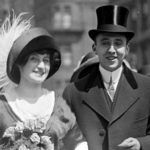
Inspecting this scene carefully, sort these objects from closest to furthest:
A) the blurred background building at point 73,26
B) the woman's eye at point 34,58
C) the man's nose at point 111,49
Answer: the woman's eye at point 34,58
the man's nose at point 111,49
the blurred background building at point 73,26

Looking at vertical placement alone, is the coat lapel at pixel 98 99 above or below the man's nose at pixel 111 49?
below

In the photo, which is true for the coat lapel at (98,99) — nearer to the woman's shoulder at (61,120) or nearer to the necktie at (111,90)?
the necktie at (111,90)

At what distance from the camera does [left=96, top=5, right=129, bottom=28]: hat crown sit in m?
4.15

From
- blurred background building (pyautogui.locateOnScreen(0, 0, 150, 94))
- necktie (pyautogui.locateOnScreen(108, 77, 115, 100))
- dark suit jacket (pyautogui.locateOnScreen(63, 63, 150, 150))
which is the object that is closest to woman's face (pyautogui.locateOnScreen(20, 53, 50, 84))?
dark suit jacket (pyautogui.locateOnScreen(63, 63, 150, 150))

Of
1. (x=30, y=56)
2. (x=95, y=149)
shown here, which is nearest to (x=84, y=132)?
(x=95, y=149)

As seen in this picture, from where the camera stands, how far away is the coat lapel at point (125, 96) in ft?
13.5

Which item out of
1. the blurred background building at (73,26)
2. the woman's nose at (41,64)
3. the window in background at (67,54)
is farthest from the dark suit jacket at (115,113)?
the window in background at (67,54)

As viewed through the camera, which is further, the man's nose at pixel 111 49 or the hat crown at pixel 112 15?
the hat crown at pixel 112 15

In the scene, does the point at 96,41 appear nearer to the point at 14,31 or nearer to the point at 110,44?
the point at 110,44

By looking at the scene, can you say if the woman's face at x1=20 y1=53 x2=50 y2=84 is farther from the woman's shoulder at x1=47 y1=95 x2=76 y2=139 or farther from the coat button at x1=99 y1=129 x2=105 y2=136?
the coat button at x1=99 y1=129 x2=105 y2=136

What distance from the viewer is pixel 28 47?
3873 millimetres

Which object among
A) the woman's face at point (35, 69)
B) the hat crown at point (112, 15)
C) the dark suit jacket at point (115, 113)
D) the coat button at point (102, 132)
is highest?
the hat crown at point (112, 15)

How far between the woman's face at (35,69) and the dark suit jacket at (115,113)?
0.39 meters

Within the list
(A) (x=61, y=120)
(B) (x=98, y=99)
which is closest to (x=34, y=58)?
(A) (x=61, y=120)
